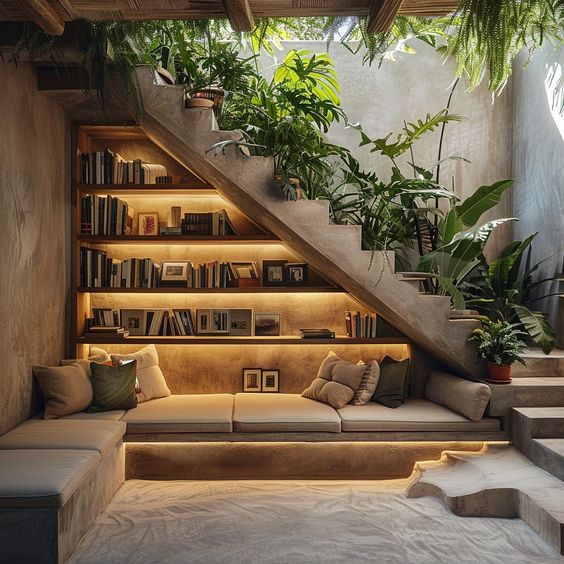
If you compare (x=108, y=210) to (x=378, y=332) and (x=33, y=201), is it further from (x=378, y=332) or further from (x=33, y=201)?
(x=378, y=332)

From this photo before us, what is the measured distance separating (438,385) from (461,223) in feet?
4.11

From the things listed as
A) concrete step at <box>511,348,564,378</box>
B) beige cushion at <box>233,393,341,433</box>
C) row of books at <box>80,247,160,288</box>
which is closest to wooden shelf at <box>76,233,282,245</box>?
row of books at <box>80,247,160,288</box>

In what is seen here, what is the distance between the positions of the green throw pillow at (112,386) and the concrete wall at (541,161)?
Result: 3356mm

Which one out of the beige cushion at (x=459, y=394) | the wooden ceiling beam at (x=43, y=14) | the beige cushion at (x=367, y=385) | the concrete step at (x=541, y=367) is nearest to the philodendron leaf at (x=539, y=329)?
the concrete step at (x=541, y=367)

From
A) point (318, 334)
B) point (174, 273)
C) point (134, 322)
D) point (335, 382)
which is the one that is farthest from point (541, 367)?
point (134, 322)

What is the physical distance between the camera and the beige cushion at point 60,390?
4.17 meters

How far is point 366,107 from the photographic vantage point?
5.38 m

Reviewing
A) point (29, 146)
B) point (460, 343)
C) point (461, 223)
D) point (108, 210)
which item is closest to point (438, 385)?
point (460, 343)

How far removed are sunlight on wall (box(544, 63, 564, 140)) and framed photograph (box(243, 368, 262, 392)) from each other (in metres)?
3.05

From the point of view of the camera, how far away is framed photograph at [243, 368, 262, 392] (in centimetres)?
509

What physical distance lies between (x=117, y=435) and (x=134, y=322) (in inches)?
51.6

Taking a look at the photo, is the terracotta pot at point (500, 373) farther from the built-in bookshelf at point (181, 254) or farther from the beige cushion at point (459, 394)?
the built-in bookshelf at point (181, 254)

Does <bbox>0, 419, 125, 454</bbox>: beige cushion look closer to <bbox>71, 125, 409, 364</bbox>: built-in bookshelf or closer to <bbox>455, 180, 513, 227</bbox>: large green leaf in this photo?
<bbox>71, 125, 409, 364</bbox>: built-in bookshelf

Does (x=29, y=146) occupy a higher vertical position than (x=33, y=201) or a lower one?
higher
